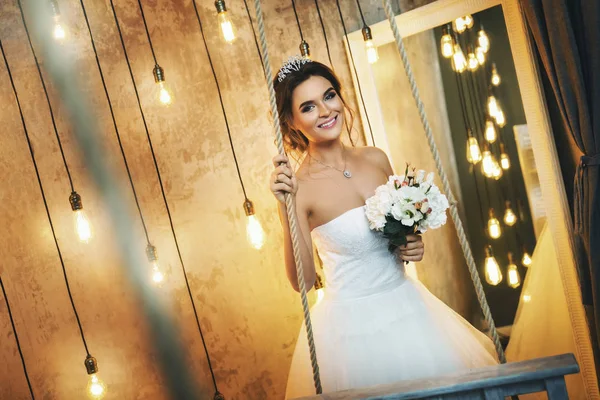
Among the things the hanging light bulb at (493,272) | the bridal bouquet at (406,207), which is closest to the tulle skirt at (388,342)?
the bridal bouquet at (406,207)

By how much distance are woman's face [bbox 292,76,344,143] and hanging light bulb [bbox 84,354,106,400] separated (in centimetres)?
168

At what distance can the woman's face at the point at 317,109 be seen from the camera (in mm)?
2385

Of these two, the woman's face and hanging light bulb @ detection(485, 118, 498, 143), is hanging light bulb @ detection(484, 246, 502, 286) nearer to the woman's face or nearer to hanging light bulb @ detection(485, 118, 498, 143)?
hanging light bulb @ detection(485, 118, 498, 143)

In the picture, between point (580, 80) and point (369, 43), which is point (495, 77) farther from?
point (580, 80)

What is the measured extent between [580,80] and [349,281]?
1220 mm

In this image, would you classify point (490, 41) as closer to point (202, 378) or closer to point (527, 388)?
point (202, 378)

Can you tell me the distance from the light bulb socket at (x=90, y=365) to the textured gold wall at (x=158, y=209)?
0.28m

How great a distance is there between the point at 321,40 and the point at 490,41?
2.62 m

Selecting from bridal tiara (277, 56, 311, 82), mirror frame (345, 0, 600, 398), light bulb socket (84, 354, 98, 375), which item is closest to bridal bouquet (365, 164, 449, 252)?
bridal tiara (277, 56, 311, 82)

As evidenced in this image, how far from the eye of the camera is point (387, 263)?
2389 mm

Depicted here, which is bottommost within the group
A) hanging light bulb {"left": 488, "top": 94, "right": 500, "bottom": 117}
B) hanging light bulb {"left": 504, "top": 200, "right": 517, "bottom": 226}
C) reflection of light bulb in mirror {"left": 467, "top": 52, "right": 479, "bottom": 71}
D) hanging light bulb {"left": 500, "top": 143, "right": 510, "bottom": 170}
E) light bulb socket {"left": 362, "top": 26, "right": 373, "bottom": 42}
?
hanging light bulb {"left": 504, "top": 200, "right": 517, "bottom": 226}

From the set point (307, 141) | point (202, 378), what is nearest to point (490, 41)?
point (307, 141)

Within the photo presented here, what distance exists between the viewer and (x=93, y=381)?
298 centimetres

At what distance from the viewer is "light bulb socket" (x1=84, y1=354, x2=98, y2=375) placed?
9.75ft
